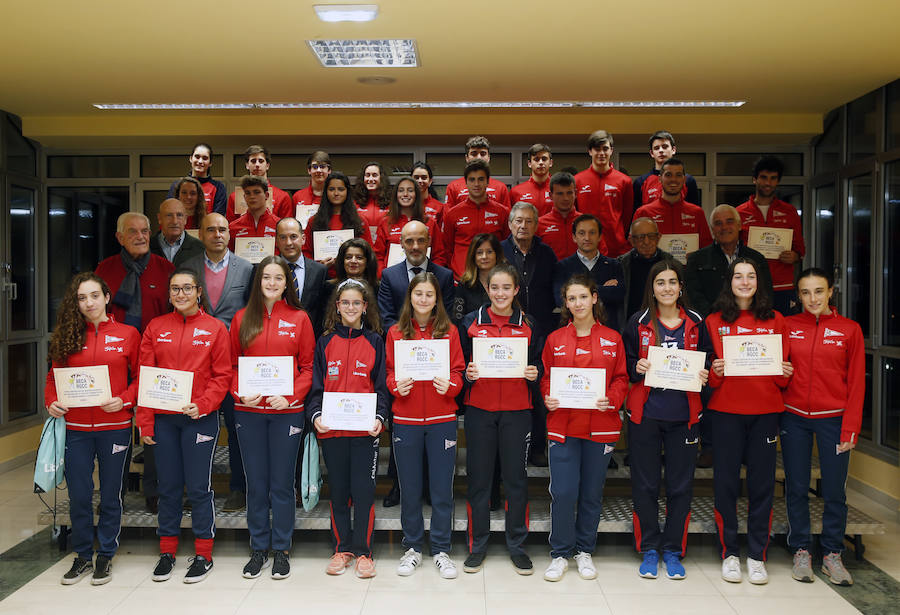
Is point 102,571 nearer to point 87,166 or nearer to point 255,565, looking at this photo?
point 255,565

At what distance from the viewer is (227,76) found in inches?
216

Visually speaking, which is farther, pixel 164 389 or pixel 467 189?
pixel 467 189

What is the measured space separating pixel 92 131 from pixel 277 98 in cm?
218

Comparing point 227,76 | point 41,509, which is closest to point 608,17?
point 227,76

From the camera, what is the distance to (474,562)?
412cm

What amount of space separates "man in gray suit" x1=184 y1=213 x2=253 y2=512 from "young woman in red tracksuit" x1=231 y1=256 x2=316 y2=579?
30 centimetres

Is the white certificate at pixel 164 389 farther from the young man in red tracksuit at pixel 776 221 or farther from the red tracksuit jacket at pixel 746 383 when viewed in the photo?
the young man in red tracksuit at pixel 776 221

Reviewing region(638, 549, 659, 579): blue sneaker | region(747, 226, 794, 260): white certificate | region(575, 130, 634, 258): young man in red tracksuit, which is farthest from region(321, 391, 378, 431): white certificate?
region(747, 226, 794, 260): white certificate

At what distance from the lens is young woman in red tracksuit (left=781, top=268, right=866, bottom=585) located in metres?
3.95

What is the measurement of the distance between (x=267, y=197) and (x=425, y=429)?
259 cm

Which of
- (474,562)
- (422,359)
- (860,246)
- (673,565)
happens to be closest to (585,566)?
(673,565)

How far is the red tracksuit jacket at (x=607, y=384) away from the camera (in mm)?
4000

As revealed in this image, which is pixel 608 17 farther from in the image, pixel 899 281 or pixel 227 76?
pixel 899 281

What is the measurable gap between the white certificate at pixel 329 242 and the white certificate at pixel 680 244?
240cm
